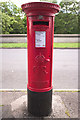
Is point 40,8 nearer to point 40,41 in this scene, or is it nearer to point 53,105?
point 40,41

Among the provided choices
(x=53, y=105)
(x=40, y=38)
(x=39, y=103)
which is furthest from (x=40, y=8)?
(x=53, y=105)

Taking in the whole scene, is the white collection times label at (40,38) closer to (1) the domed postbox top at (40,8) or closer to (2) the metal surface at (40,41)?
(2) the metal surface at (40,41)

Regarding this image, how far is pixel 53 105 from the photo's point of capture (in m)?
3.02

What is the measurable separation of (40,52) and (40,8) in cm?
76

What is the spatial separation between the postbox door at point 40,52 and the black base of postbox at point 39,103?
5.7 inches

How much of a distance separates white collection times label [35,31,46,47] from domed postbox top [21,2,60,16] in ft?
1.10

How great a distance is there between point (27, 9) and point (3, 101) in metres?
2.25

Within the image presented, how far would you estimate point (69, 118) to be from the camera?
2.58 metres

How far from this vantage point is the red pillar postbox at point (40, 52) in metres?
2.22

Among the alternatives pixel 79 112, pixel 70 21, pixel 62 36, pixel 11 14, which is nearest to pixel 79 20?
pixel 70 21

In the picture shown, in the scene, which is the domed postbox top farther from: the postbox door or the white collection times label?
the white collection times label

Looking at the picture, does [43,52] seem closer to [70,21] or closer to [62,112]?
[62,112]

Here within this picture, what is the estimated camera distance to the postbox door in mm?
2305

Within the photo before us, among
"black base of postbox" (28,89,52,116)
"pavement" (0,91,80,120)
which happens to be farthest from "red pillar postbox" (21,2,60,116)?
"pavement" (0,91,80,120)
